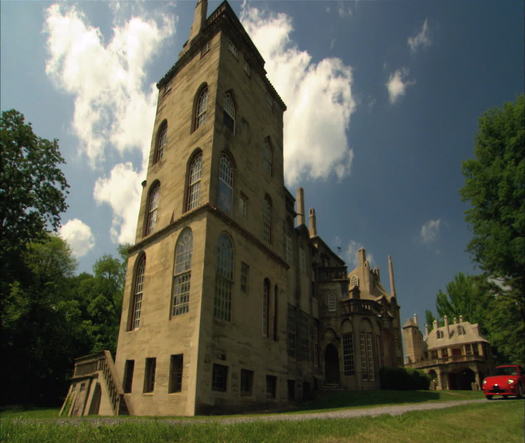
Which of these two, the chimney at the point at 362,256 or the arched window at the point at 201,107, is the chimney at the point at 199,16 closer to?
the arched window at the point at 201,107

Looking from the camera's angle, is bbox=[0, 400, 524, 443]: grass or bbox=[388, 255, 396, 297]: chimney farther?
bbox=[388, 255, 396, 297]: chimney

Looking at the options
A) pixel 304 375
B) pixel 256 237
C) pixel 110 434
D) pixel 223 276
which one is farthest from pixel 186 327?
pixel 304 375

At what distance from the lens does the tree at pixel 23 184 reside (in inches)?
941

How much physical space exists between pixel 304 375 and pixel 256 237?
1255cm

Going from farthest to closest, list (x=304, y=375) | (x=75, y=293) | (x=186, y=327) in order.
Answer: (x=75, y=293) → (x=304, y=375) → (x=186, y=327)

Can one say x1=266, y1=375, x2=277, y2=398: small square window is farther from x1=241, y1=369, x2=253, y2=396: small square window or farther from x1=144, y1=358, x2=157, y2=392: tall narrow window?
x1=144, y1=358, x2=157, y2=392: tall narrow window

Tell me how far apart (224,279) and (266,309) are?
16.6 ft

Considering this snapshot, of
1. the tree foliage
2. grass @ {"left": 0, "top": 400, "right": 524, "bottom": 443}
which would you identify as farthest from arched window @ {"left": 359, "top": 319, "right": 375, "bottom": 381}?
the tree foliage

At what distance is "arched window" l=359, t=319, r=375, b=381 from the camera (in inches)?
1257

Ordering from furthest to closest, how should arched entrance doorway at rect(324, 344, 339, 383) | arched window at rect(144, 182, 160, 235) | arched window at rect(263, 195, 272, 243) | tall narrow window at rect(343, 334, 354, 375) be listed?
arched entrance doorway at rect(324, 344, 339, 383), tall narrow window at rect(343, 334, 354, 375), arched window at rect(263, 195, 272, 243), arched window at rect(144, 182, 160, 235)

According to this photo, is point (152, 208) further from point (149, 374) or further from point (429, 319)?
point (429, 319)

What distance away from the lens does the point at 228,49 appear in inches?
958

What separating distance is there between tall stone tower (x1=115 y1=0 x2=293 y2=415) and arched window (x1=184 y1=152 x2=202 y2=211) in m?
0.08

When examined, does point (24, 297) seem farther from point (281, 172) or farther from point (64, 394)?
point (281, 172)
